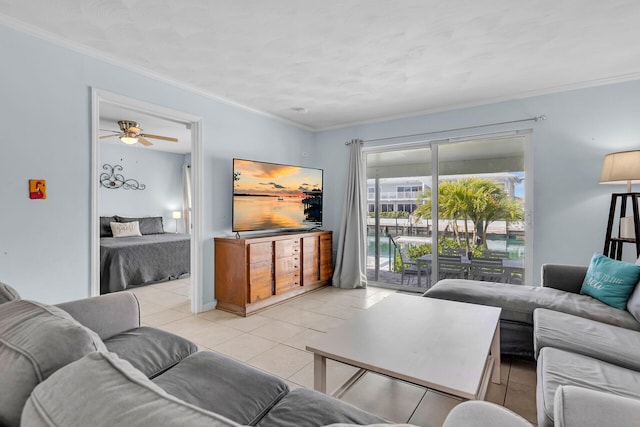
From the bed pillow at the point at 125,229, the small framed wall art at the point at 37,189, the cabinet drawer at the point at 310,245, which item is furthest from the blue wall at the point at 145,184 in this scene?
the cabinet drawer at the point at 310,245

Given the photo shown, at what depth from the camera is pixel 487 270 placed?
3941 mm

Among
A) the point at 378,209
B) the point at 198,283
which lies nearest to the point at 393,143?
the point at 378,209

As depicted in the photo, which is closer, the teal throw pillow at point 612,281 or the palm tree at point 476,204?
the teal throw pillow at point 612,281

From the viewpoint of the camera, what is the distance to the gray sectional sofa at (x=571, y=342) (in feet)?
3.49

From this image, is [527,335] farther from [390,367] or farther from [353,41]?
[353,41]

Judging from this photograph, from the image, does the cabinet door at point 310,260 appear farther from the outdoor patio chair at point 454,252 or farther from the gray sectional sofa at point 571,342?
the gray sectional sofa at point 571,342

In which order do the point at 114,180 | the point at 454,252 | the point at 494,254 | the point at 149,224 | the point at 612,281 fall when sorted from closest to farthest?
the point at 612,281, the point at 494,254, the point at 454,252, the point at 114,180, the point at 149,224

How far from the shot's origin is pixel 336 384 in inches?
82.7

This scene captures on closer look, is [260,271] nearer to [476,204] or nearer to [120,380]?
[476,204]

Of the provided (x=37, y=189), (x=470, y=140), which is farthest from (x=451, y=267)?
(x=37, y=189)

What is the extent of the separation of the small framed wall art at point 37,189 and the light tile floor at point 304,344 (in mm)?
1548

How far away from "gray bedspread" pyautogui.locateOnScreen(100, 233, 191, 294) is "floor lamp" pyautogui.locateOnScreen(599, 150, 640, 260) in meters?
5.42

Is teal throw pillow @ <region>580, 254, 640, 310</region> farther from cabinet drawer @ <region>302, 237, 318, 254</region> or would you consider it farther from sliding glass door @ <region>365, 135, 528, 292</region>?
cabinet drawer @ <region>302, 237, 318, 254</region>

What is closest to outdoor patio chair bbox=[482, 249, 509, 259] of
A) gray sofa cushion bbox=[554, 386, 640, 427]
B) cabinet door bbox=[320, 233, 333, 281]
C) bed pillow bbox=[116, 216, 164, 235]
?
cabinet door bbox=[320, 233, 333, 281]
